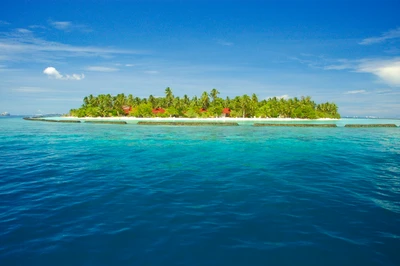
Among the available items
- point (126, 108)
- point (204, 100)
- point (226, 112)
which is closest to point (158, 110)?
point (126, 108)

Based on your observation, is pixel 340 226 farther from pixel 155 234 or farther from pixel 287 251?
pixel 155 234

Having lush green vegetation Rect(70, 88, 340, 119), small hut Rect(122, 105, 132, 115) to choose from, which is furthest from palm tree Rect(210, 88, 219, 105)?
small hut Rect(122, 105, 132, 115)

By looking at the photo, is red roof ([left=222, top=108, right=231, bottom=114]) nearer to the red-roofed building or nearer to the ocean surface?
the red-roofed building

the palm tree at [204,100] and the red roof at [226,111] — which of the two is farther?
the red roof at [226,111]

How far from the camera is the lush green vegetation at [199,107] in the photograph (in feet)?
466

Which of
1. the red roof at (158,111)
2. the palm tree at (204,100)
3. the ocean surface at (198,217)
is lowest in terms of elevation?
A: the ocean surface at (198,217)

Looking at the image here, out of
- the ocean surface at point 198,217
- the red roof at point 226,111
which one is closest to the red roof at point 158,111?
the red roof at point 226,111

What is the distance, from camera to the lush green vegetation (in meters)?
142

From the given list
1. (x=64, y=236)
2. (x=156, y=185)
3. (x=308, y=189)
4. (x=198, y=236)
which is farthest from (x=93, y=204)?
(x=308, y=189)

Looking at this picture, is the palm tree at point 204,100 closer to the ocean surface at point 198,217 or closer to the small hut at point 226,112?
the small hut at point 226,112

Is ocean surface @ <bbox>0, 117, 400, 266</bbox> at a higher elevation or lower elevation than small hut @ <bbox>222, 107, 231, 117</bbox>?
lower

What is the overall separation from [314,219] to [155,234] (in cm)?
662

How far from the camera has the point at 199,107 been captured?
14062 centimetres

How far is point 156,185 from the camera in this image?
14.4m
